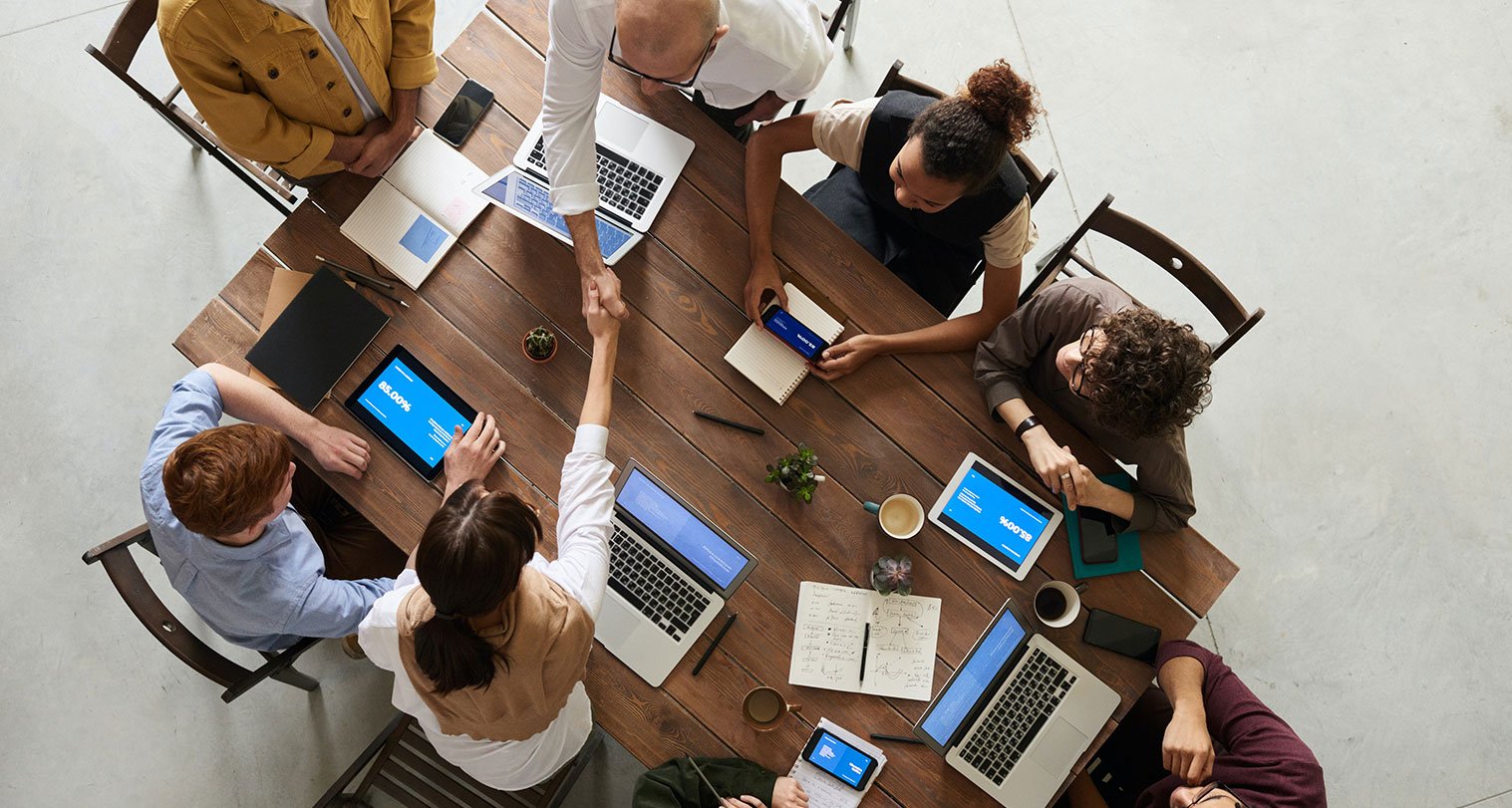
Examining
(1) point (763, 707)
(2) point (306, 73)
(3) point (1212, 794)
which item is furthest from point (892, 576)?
(2) point (306, 73)

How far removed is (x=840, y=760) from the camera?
1967 millimetres

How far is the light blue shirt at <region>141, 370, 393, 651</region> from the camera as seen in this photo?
1829 millimetres

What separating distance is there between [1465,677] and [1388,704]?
28 cm

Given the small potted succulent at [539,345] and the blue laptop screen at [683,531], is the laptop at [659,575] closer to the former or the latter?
the blue laptop screen at [683,531]

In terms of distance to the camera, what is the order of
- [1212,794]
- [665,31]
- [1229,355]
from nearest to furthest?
[665,31], [1212,794], [1229,355]

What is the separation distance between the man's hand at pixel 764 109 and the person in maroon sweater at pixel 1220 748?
1.60 metres

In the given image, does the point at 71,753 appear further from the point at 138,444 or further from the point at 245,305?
the point at 245,305

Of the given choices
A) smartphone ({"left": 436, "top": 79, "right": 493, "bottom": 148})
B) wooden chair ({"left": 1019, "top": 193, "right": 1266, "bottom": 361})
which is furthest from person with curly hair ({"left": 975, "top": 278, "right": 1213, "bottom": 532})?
smartphone ({"left": 436, "top": 79, "right": 493, "bottom": 148})

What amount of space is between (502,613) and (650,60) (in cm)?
106

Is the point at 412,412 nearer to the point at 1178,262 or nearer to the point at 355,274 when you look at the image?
the point at 355,274

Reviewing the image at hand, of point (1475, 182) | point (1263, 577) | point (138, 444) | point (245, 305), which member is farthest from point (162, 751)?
point (1475, 182)

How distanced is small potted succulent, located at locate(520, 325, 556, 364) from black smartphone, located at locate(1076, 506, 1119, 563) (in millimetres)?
1273

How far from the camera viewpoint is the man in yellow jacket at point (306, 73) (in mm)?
1830

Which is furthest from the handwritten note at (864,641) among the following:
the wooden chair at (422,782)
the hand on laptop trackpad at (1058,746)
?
the wooden chair at (422,782)
